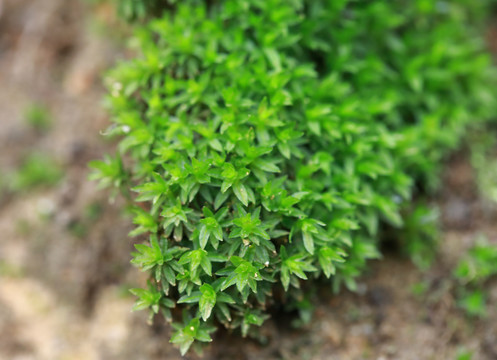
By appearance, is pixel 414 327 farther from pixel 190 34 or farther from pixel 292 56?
pixel 190 34

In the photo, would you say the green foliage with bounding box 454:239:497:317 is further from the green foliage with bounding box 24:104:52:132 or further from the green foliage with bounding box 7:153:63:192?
the green foliage with bounding box 24:104:52:132

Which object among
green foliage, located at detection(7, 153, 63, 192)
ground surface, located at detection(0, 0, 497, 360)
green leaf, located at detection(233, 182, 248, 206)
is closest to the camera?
green leaf, located at detection(233, 182, 248, 206)

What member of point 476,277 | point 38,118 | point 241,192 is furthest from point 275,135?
point 38,118

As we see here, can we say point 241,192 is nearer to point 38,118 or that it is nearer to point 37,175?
point 37,175

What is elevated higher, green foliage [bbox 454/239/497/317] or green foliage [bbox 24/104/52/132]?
green foliage [bbox 24/104/52/132]

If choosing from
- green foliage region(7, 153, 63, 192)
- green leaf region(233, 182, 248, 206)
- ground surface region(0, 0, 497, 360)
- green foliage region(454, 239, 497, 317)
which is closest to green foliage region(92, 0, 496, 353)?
green leaf region(233, 182, 248, 206)

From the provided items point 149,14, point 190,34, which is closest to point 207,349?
point 190,34
